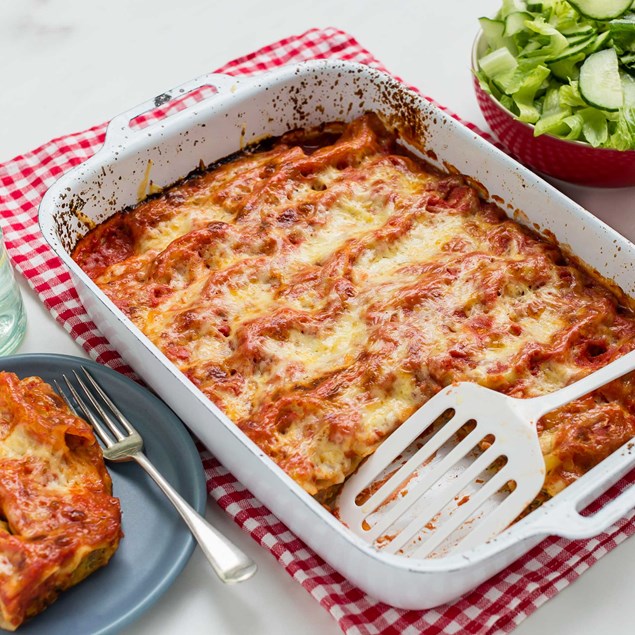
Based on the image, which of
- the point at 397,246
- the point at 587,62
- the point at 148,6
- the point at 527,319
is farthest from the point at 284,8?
the point at 527,319

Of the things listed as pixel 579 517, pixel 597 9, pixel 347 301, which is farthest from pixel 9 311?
pixel 597 9

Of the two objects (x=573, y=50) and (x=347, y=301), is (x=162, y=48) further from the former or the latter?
(x=347, y=301)

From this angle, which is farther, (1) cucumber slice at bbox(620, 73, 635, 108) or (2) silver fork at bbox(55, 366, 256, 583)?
(1) cucumber slice at bbox(620, 73, 635, 108)

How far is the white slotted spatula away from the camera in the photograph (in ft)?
7.50

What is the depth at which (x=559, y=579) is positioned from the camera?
243 cm

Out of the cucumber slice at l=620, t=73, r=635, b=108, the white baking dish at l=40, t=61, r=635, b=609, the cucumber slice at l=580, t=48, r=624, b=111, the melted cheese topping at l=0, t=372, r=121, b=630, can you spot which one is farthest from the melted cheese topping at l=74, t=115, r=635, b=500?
the cucumber slice at l=620, t=73, r=635, b=108

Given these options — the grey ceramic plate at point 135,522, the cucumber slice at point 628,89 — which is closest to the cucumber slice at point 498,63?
the cucumber slice at point 628,89

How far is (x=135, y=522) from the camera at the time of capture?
8.11 ft

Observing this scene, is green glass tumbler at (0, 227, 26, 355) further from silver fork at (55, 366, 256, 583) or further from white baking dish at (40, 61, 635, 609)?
silver fork at (55, 366, 256, 583)

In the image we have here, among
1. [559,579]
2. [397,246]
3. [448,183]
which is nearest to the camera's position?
[559,579]

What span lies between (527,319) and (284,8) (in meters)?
2.24

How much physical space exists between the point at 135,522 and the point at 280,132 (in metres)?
1.55

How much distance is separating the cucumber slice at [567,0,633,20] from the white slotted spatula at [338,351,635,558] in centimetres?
144

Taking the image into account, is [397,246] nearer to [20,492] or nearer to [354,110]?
[354,110]
